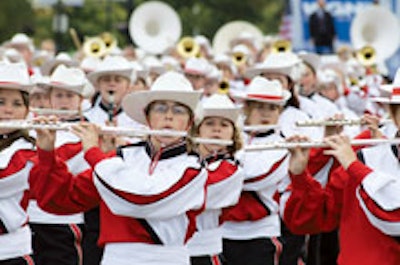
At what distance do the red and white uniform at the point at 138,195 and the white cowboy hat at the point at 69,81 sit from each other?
354 cm

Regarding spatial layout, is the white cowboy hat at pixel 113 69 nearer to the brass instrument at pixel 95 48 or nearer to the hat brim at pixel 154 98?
the hat brim at pixel 154 98

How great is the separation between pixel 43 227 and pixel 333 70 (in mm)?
8620

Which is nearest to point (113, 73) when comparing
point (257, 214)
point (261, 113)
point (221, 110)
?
point (261, 113)

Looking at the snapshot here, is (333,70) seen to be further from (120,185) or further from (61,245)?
(120,185)

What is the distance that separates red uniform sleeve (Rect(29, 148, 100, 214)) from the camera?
25.8ft

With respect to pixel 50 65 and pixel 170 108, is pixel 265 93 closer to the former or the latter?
pixel 170 108

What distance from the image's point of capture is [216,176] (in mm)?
9055

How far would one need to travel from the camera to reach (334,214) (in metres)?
8.12

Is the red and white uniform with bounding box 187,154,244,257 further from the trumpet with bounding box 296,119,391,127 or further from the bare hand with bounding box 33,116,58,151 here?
the bare hand with bounding box 33,116,58,151

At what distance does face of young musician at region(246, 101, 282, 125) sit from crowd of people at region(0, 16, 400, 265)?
11 mm

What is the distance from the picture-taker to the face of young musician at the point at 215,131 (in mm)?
9586

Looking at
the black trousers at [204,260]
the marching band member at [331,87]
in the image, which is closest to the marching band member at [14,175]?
the black trousers at [204,260]

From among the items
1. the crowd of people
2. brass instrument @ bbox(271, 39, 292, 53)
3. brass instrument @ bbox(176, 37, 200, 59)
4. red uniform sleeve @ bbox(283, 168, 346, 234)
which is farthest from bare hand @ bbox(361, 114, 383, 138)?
brass instrument @ bbox(176, 37, 200, 59)

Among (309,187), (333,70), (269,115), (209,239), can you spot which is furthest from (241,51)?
(309,187)
